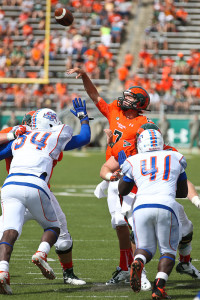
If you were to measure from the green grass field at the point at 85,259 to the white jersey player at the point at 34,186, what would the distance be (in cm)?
36

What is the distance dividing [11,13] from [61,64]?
3.35 meters

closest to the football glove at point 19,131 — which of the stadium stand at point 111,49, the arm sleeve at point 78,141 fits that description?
the arm sleeve at point 78,141

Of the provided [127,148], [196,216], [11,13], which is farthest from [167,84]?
[127,148]

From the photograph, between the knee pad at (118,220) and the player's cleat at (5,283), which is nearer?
the player's cleat at (5,283)

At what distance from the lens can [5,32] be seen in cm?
2217

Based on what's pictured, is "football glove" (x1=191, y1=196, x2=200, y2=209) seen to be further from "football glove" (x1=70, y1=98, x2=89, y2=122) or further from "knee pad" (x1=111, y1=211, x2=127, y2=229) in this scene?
"football glove" (x1=70, y1=98, x2=89, y2=122)

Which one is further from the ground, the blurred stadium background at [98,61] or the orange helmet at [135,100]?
the orange helmet at [135,100]

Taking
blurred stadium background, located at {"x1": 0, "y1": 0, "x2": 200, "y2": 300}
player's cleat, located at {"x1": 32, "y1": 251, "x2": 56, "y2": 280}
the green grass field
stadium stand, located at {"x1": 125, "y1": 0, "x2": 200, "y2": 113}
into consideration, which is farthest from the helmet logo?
stadium stand, located at {"x1": 125, "y1": 0, "x2": 200, "y2": 113}

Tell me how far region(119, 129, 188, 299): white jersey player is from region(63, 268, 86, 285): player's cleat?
3.31ft

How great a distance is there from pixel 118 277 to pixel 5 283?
1.24m

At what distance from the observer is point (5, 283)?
218 inches

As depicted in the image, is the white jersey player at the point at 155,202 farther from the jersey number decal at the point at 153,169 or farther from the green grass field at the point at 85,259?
the green grass field at the point at 85,259

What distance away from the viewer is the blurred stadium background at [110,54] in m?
24.4

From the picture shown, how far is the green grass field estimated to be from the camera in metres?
5.85
